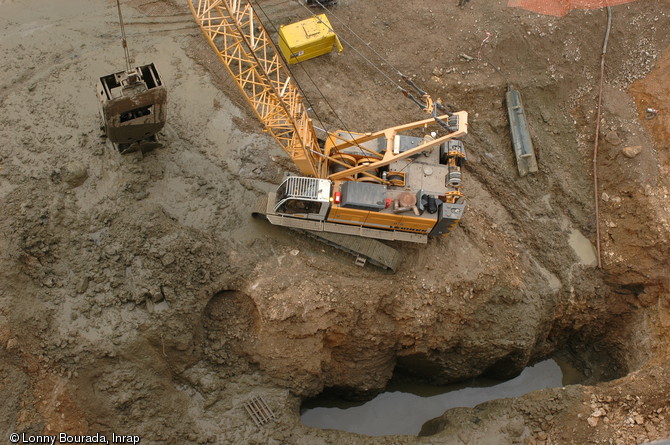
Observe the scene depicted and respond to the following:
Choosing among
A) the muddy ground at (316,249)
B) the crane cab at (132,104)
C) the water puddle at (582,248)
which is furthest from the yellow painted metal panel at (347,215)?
the water puddle at (582,248)

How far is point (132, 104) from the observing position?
14945 millimetres

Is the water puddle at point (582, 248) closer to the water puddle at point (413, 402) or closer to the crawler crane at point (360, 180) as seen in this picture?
the water puddle at point (413, 402)

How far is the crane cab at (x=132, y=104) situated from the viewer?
1482 cm

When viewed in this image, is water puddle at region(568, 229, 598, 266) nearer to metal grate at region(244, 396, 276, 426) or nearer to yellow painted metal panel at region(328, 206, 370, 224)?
yellow painted metal panel at region(328, 206, 370, 224)

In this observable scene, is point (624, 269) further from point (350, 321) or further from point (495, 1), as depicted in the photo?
point (495, 1)

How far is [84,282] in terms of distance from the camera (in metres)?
14.7

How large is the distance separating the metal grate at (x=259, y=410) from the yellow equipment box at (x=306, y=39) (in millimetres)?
10792

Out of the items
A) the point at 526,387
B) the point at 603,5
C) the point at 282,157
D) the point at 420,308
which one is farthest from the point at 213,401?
the point at 603,5

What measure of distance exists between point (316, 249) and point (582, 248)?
839 cm

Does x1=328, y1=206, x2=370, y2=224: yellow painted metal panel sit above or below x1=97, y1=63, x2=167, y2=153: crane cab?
below

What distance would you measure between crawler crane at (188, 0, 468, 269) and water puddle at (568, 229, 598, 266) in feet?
14.3

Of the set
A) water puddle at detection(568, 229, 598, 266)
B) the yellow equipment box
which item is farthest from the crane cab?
water puddle at detection(568, 229, 598, 266)

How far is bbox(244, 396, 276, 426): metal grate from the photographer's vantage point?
589 inches

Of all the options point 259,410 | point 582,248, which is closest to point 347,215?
point 259,410
